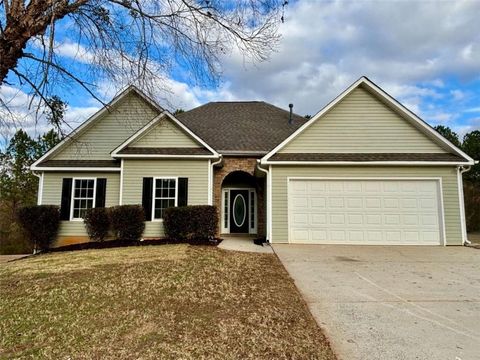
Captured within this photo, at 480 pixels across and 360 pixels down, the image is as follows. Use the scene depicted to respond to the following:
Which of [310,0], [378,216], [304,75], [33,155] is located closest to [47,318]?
[310,0]

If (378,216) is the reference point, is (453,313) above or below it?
below

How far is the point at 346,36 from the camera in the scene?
10977mm

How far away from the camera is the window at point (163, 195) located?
12250mm

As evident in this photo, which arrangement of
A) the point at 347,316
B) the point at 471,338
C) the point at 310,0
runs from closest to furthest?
the point at 471,338 → the point at 347,316 → the point at 310,0

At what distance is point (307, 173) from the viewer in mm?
11695

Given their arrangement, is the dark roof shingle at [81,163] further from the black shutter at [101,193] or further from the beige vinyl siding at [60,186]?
the black shutter at [101,193]

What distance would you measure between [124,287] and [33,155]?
2218 cm

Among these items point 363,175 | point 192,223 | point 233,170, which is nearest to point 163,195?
point 192,223

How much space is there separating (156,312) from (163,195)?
8.06m

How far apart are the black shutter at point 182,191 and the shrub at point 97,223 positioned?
9.07ft

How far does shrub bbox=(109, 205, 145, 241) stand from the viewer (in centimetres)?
1162

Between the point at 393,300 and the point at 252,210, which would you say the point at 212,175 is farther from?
the point at 393,300

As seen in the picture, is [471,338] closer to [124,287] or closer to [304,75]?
[124,287]

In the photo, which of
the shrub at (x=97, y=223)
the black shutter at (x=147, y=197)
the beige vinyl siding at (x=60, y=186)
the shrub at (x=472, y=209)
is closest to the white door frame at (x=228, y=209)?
the black shutter at (x=147, y=197)
